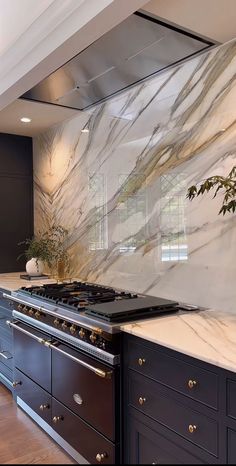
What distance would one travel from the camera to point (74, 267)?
3518mm

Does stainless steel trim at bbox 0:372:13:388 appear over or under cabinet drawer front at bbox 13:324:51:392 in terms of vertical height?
under

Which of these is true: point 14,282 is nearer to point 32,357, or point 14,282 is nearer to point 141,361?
point 32,357

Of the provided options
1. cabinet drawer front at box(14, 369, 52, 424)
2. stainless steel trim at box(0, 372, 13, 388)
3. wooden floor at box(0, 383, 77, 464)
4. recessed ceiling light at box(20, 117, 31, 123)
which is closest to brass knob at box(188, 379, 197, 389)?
wooden floor at box(0, 383, 77, 464)

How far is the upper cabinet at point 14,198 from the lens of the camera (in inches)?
161

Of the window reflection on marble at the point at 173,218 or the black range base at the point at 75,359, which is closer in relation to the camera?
the black range base at the point at 75,359

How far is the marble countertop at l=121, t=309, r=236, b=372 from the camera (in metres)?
1.42

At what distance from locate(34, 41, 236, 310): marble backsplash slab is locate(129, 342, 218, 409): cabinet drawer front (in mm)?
586

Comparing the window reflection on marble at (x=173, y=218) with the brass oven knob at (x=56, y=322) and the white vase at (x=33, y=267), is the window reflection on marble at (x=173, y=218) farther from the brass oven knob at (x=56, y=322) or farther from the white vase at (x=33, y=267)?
the white vase at (x=33, y=267)

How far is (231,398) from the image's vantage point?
1364 mm

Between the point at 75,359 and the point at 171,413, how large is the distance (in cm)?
74

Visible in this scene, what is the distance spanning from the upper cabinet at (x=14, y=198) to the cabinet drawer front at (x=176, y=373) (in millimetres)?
2636

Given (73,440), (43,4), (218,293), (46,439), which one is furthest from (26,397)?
(43,4)

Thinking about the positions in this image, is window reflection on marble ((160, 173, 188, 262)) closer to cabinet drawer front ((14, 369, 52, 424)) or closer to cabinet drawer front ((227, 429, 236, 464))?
cabinet drawer front ((227, 429, 236, 464))

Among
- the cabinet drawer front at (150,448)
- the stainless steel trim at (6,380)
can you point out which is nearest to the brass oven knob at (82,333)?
the cabinet drawer front at (150,448)
